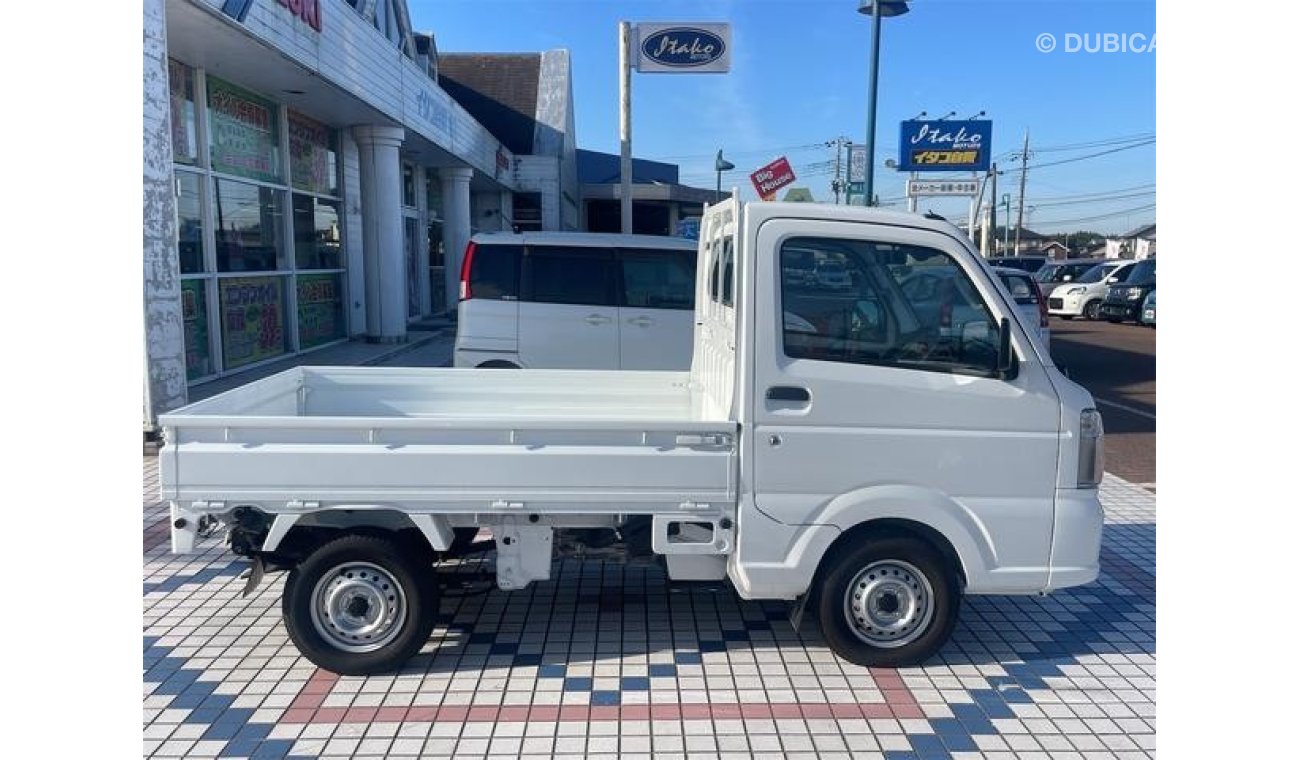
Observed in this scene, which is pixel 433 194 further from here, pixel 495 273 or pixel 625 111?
pixel 495 273

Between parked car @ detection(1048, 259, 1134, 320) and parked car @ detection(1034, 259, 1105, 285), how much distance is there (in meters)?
1.27

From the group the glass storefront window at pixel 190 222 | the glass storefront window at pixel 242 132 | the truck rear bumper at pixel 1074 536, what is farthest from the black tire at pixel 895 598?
the glass storefront window at pixel 242 132

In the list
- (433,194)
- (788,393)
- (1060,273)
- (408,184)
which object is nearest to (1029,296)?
(788,393)

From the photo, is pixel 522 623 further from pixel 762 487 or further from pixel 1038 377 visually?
pixel 1038 377

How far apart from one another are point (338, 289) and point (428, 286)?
617 cm

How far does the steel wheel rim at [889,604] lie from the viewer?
4.10 metres

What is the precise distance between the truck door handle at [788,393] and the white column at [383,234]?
13.5m

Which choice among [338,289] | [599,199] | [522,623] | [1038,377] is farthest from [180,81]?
[599,199]

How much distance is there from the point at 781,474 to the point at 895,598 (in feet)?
2.86

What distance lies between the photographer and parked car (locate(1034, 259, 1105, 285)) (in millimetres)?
28784

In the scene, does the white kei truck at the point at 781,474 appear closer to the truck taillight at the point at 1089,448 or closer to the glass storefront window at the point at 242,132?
the truck taillight at the point at 1089,448

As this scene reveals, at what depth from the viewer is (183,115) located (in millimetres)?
10492

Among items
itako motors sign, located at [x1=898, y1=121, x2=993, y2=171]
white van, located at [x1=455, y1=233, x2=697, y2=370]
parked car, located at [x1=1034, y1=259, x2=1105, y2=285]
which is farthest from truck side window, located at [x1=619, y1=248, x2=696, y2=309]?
parked car, located at [x1=1034, y1=259, x2=1105, y2=285]

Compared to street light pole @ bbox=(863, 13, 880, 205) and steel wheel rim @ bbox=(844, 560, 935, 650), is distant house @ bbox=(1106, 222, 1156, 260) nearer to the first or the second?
street light pole @ bbox=(863, 13, 880, 205)
